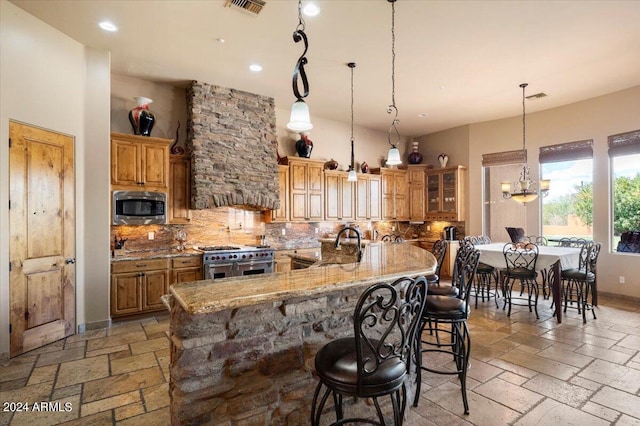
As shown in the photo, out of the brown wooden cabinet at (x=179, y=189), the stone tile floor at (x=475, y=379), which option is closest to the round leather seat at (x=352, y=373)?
the stone tile floor at (x=475, y=379)

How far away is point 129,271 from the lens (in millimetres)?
4516

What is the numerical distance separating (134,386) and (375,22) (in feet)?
13.7

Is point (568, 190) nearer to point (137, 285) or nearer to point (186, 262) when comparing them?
point (186, 262)

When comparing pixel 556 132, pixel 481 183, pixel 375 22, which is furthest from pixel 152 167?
pixel 556 132

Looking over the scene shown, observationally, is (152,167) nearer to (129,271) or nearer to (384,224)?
(129,271)

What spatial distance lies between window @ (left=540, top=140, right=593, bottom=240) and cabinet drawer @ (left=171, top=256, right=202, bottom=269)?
6.38 metres

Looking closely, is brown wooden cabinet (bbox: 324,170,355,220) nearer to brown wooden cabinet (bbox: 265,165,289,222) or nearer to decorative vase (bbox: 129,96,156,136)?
brown wooden cabinet (bbox: 265,165,289,222)

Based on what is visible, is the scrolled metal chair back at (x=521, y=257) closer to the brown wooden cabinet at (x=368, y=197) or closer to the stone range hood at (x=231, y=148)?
the brown wooden cabinet at (x=368, y=197)

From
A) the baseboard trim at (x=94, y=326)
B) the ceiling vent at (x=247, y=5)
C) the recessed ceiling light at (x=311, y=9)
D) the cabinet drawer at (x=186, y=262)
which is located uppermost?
the ceiling vent at (x=247, y=5)

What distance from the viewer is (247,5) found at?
3295mm

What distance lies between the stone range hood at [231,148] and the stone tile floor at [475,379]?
221 centimetres

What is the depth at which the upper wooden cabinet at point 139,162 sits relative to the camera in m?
4.60

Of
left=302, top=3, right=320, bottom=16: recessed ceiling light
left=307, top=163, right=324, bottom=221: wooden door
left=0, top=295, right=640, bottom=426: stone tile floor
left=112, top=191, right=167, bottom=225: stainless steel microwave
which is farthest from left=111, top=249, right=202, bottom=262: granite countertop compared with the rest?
left=302, top=3, right=320, bottom=16: recessed ceiling light

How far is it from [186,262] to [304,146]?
3089 millimetres
